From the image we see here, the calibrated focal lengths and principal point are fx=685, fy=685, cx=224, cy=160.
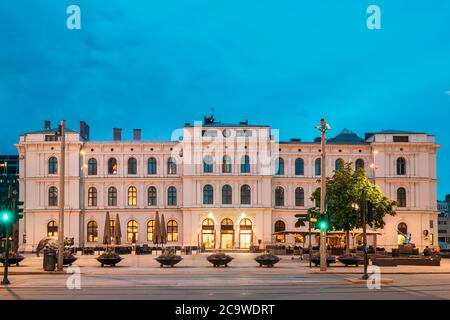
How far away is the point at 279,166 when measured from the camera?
270ft

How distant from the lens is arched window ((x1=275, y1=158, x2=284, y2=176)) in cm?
8219

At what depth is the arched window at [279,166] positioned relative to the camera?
270ft

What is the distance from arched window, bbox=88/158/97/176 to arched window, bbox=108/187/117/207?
2.72 metres

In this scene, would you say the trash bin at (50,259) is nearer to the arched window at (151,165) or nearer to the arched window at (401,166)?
the arched window at (151,165)

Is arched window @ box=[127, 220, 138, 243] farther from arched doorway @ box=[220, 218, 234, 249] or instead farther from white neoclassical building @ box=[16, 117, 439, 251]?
arched doorway @ box=[220, 218, 234, 249]

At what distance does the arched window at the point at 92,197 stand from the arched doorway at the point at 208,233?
13.6 m

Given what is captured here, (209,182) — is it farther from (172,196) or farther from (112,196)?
(112,196)

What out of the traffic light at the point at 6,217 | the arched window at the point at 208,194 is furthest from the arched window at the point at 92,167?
the traffic light at the point at 6,217

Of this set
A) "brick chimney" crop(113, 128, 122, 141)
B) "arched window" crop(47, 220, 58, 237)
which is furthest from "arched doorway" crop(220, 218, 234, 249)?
"arched window" crop(47, 220, 58, 237)

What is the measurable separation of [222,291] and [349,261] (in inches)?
740

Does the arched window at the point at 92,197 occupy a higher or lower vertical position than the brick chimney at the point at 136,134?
lower
